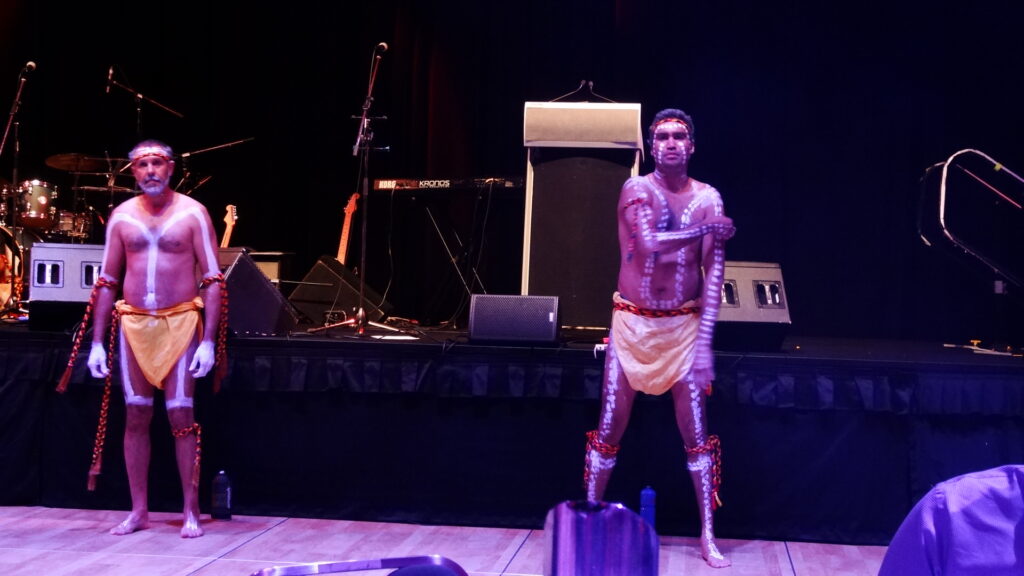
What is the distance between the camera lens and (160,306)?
204 inches

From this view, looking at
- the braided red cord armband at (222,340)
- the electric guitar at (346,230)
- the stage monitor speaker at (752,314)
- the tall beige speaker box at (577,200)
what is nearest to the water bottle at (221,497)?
the braided red cord armband at (222,340)

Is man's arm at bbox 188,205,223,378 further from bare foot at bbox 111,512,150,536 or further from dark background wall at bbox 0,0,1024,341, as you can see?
dark background wall at bbox 0,0,1024,341

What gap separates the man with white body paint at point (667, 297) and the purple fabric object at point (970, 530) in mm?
3308

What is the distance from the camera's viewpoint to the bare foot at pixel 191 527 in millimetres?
5211

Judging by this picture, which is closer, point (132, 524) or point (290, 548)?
point (290, 548)

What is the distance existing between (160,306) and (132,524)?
47.1 inches

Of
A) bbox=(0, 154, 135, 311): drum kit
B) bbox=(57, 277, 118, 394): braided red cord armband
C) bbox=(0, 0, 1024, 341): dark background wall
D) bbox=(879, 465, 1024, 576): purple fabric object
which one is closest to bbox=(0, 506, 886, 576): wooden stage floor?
bbox=(57, 277, 118, 394): braided red cord armband

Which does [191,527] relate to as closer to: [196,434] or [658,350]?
[196,434]

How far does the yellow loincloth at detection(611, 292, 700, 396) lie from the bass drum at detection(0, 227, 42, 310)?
6.24m

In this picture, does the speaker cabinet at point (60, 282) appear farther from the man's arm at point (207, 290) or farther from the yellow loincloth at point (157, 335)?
the man's arm at point (207, 290)

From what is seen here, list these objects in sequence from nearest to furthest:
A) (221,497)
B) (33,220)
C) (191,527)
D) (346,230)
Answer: (191,527), (221,497), (346,230), (33,220)

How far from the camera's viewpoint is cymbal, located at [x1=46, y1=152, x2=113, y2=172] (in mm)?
8633

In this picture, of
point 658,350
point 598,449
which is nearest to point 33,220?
point 598,449

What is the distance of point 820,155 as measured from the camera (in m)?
7.66
